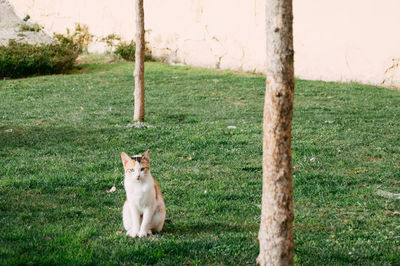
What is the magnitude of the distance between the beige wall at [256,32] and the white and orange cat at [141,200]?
11.3 meters

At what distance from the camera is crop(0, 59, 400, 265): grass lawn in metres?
4.47

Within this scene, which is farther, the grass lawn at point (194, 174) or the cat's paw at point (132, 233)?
the cat's paw at point (132, 233)

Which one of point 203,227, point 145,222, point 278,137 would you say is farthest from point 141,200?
point 278,137

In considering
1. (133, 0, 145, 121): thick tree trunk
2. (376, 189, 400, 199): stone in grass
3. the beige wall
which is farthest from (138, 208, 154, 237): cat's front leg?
the beige wall

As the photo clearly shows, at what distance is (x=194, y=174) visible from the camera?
699 cm

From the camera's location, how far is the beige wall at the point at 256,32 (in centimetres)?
1425

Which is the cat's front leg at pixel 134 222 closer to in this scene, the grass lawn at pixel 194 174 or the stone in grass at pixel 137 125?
the grass lawn at pixel 194 174

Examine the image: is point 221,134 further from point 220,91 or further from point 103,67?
point 103,67

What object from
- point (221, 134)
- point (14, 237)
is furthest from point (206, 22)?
point (14, 237)

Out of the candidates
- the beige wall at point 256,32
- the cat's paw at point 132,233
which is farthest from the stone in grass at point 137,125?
the beige wall at point 256,32

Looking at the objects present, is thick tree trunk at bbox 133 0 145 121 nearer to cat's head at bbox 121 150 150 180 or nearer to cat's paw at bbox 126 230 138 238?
cat's head at bbox 121 150 150 180

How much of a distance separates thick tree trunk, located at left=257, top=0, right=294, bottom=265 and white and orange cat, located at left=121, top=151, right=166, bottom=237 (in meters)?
1.27

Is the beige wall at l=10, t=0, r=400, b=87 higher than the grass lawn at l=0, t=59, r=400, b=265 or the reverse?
higher

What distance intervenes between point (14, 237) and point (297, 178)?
3.77 metres
